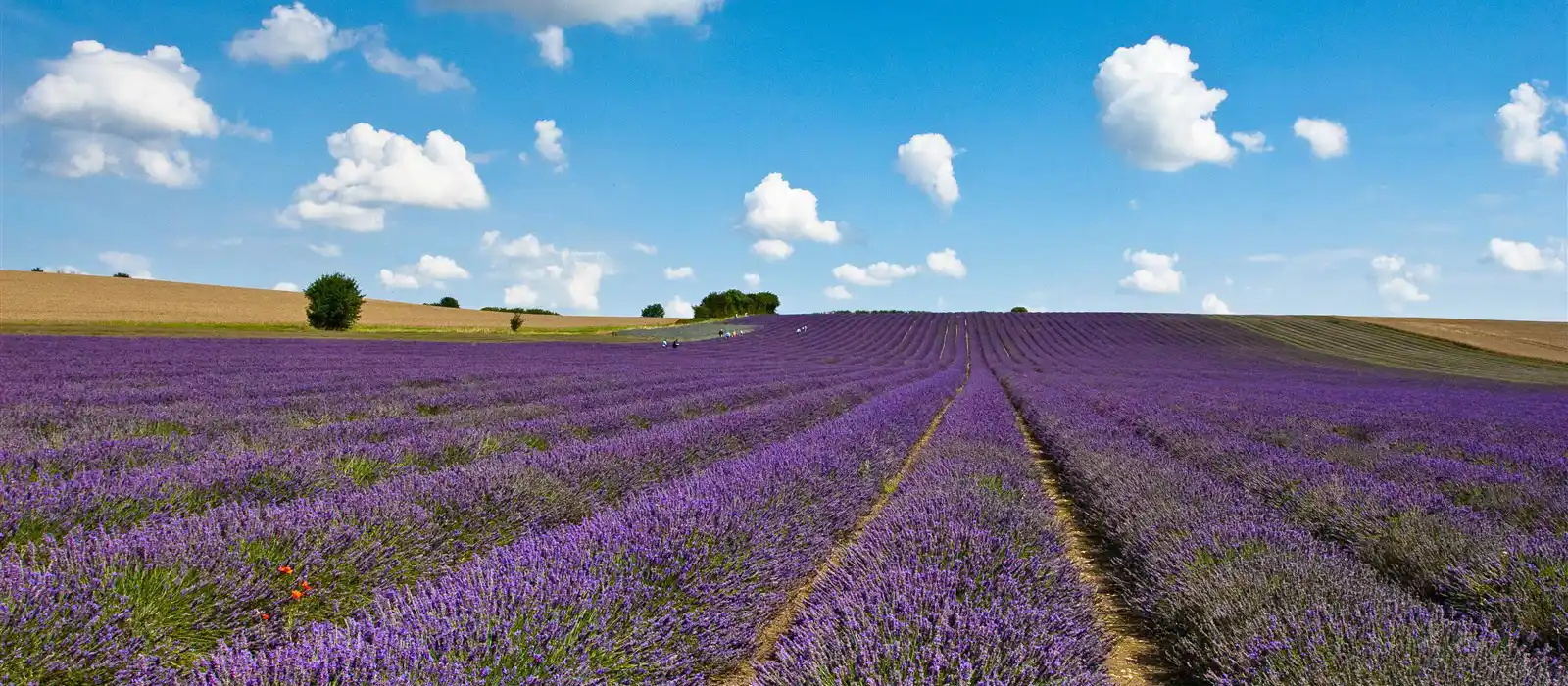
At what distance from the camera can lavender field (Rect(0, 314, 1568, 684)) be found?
2.12 metres

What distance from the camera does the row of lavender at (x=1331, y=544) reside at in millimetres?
2264

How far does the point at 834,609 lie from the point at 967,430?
5.91 m

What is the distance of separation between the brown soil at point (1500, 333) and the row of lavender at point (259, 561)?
5266cm

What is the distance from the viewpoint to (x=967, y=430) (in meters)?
8.13

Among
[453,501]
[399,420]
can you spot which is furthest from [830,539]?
[399,420]

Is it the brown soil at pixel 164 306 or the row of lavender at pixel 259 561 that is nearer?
the row of lavender at pixel 259 561

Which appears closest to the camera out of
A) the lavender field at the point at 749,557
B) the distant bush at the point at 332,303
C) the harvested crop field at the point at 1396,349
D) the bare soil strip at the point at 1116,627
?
the lavender field at the point at 749,557

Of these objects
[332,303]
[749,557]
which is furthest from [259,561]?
[332,303]

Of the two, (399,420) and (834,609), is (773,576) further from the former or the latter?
(399,420)

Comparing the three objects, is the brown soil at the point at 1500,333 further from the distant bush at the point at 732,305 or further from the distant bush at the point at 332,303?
the distant bush at the point at 332,303

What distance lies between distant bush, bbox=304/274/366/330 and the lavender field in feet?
151

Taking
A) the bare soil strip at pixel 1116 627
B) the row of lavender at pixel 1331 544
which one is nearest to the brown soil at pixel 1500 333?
the row of lavender at pixel 1331 544

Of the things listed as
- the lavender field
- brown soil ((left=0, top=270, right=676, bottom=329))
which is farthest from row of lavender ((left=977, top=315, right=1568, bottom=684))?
brown soil ((left=0, top=270, right=676, bottom=329))

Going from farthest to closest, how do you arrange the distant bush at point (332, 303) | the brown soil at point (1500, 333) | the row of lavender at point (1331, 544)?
the distant bush at point (332, 303), the brown soil at point (1500, 333), the row of lavender at point (1331, 544)
